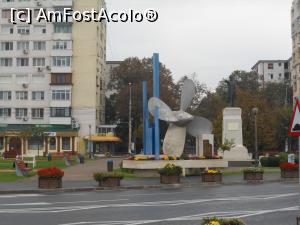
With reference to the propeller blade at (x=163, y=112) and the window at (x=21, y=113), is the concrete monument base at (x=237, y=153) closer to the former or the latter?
the propeller blade at (x=163, y=112)

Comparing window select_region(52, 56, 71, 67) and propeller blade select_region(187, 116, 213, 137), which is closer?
propeller blade select_region(187, 116, 213, 137)

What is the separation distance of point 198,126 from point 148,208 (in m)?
22.3

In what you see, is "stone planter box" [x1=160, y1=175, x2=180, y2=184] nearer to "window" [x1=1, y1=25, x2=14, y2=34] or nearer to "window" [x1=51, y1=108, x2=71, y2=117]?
"window" [x1=51, y1=108, x2=71, y2=117]

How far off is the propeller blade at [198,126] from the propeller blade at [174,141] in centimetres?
84

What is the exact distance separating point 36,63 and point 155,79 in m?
51.0

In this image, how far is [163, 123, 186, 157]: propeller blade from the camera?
37625mm

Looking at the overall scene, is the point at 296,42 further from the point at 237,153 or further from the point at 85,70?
the point at 237,153

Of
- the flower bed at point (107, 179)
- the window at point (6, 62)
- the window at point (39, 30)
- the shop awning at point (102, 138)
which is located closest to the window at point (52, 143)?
the shop awning at point (102, 138)

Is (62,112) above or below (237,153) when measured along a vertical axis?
above

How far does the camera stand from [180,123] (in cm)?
3747

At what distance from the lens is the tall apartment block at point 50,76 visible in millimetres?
82750

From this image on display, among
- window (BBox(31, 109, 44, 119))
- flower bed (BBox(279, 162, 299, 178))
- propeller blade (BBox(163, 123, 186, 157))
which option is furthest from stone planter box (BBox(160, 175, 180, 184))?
window (BBox(31, 109, 44, 119))

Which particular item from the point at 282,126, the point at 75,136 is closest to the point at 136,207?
the point at 282,126

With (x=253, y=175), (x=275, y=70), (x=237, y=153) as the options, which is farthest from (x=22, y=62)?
(x=275, y=70)
